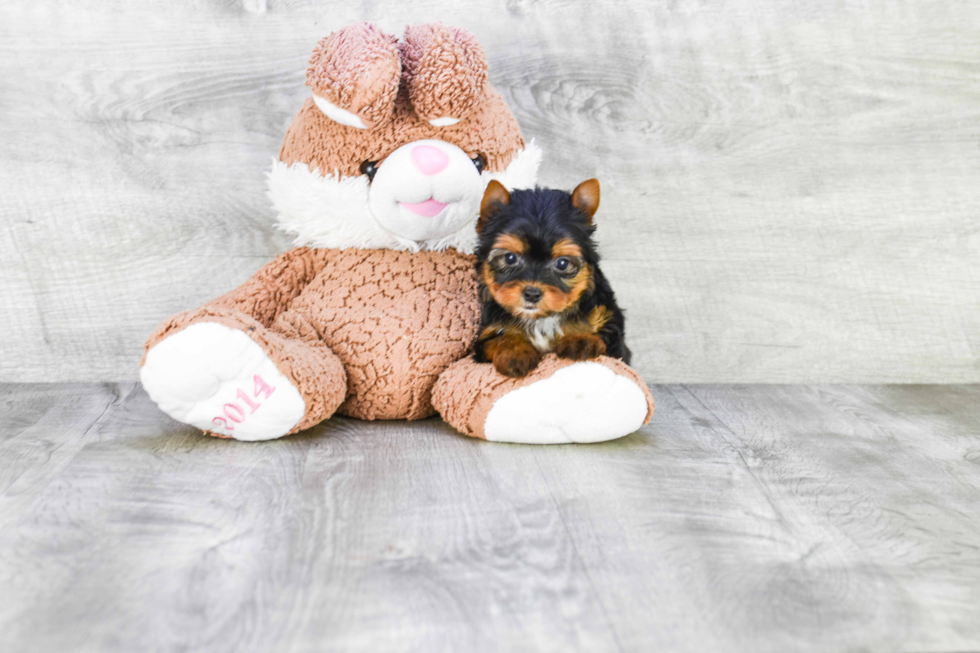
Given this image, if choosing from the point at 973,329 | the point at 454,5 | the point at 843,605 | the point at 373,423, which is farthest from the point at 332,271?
the point at 973,329

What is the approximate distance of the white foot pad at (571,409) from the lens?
1412 millimetres

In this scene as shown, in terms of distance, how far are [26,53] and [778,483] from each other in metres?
1.92

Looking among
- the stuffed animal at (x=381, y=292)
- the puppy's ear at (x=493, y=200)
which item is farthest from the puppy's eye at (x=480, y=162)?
the puppy's ear at (x=493, y=200)

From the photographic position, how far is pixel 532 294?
4.37 feet

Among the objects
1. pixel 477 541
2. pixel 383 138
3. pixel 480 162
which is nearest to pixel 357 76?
pixel 383 138

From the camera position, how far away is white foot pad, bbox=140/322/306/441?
4.41 ft

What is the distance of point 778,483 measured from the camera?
1.36m

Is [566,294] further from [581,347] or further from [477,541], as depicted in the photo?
[477,541]

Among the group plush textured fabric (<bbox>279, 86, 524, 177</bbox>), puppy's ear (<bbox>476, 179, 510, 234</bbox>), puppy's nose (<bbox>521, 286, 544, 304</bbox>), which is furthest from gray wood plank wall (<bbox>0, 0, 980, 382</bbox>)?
puppy's nose (<bbox>521, 286, 544, 304</bbox>)

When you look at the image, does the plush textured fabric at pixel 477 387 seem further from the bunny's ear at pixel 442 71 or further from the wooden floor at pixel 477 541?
the bunny's ear at pixel 442 71

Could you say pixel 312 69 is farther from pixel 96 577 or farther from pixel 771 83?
pixel 771 83

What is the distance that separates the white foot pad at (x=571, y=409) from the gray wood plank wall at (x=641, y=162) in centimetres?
74

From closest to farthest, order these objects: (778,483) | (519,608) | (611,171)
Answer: (519,608) < (778,483) < (611,171)

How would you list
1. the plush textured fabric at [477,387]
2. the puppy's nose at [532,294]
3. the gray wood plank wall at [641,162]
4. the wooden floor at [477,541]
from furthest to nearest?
the gray wood plank wall at [641,162]
the plush textured fabric at [477,387]
the puppy's nose at [532,294]
the wooden floor at [477,541]
